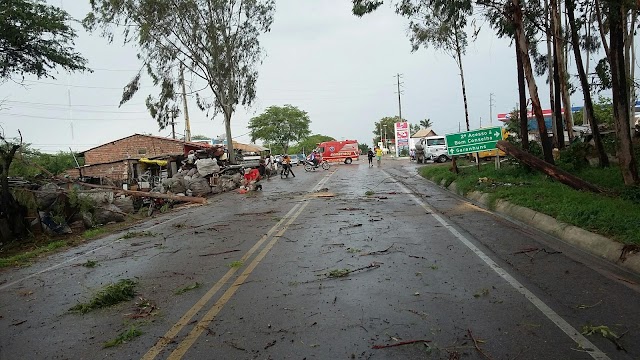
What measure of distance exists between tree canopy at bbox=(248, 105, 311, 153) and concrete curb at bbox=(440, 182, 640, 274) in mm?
78514

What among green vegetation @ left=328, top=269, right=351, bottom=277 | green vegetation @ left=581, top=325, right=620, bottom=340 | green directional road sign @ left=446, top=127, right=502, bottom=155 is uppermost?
green directional road sign @ left=446, top=127, right=502, bottom=155

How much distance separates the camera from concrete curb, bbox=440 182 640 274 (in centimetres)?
691

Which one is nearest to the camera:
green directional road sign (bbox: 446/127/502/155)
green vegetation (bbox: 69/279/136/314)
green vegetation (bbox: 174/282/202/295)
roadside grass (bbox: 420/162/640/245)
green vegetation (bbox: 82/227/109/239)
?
green vegetation (bbox: 69/279/136/314)

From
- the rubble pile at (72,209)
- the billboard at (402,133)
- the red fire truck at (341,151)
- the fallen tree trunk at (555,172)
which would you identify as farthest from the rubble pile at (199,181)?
the billboard at (402,133)

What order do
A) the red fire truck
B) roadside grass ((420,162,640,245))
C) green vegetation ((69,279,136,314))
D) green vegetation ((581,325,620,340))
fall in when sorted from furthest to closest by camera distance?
1. the red fire truck
2. roadside grass ((420,162,640,245))
3. green vegetation ((69,279,136,314))
4. green vegetation ((581,325,620,340))

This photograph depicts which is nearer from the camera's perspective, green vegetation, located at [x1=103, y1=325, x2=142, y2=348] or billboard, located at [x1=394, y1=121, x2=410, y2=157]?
green vegetation, located at [x1=103, y1=325, x2=142, y2=348]

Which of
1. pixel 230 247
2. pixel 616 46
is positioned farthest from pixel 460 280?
pixel 616 46

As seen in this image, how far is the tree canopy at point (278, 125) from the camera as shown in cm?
8969

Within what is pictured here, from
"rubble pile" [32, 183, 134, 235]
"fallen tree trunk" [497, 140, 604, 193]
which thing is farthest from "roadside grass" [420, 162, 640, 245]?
"rubble pile" [32, 183, 134, 235]

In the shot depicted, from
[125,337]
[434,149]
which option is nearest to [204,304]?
[125,337]

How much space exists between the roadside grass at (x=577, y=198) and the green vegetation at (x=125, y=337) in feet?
22.1

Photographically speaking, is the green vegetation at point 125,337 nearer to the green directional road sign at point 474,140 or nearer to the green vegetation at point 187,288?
the green vegetation at point 187,288

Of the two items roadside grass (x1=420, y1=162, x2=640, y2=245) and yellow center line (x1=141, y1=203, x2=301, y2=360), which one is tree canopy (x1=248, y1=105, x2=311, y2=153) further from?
yellow center line (x1=141, y1=203, x2=301, y2=360)

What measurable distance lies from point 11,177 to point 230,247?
10.8m
